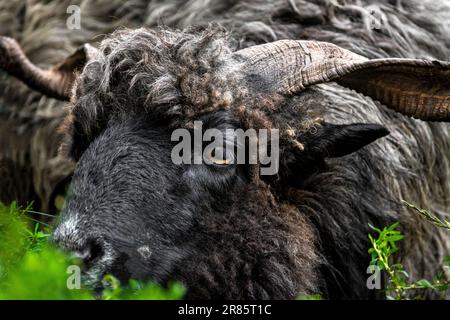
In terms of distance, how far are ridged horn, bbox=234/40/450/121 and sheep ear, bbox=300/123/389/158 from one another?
10.0 inches

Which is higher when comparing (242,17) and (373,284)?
(242,17)

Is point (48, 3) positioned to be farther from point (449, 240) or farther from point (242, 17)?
point (449, 240)

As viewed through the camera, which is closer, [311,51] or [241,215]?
[241,215]

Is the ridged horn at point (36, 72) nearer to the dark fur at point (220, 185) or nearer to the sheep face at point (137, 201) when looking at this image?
the dark fur at point (220, 185)

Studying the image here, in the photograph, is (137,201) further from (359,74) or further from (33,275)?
(33,275)

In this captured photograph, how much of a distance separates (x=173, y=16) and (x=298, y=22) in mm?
985

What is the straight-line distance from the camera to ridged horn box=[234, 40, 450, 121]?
476 cm

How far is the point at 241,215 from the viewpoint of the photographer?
15.0 feet

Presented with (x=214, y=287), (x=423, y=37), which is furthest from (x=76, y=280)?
(x=423, y=37)

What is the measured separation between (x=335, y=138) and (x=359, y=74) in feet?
1.22

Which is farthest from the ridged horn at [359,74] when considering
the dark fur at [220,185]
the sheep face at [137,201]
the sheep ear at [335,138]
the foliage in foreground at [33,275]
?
the foliage in foreground at [33,275]

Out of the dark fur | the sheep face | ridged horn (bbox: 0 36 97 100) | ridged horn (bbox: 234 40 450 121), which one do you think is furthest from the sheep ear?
ridged horn (bbox: 0 36 97 100)

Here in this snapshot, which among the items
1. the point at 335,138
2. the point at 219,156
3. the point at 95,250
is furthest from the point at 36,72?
the point at 95,250

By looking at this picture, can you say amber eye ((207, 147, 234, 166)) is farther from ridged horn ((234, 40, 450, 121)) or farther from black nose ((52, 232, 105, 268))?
black nose ((52, 232, 105, 268))
